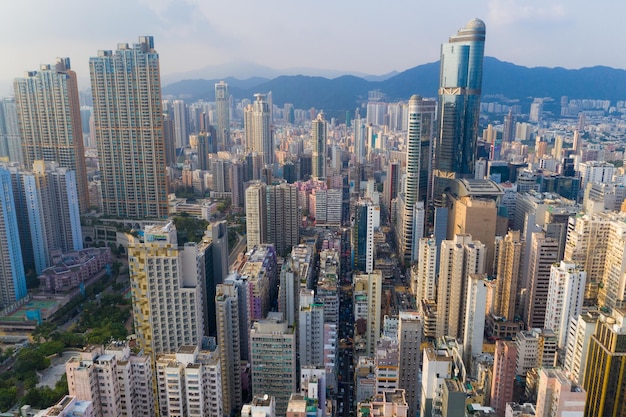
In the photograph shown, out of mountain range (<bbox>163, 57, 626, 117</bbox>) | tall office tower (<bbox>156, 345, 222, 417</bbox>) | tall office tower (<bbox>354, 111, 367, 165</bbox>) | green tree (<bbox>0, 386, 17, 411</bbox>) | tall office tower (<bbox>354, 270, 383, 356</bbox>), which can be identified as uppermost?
mountain range (<bbox>163, 57, 626, 117</bbox>)

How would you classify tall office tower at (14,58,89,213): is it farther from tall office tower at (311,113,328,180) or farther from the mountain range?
the mountain range

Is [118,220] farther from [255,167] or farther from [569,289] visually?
[569,289]

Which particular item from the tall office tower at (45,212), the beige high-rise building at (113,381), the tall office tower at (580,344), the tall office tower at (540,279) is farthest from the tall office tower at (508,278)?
the tall office tower at (45,212)

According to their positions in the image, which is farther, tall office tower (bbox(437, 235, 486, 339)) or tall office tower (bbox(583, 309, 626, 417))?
tall office tower (bbox(437, 235, 486, 339))

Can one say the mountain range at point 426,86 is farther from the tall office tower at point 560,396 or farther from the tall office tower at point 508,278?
the tall office tower at point 560,396

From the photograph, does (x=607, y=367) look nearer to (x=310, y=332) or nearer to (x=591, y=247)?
(x=310, y=332)

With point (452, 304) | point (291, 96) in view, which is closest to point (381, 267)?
point (452, 304)

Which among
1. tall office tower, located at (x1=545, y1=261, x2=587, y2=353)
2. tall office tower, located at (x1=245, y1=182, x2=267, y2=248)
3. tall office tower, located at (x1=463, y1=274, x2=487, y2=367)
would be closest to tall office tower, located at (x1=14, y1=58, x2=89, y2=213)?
tall office tower, located at (x1=245, y1=182, x2=267, y2=248)
